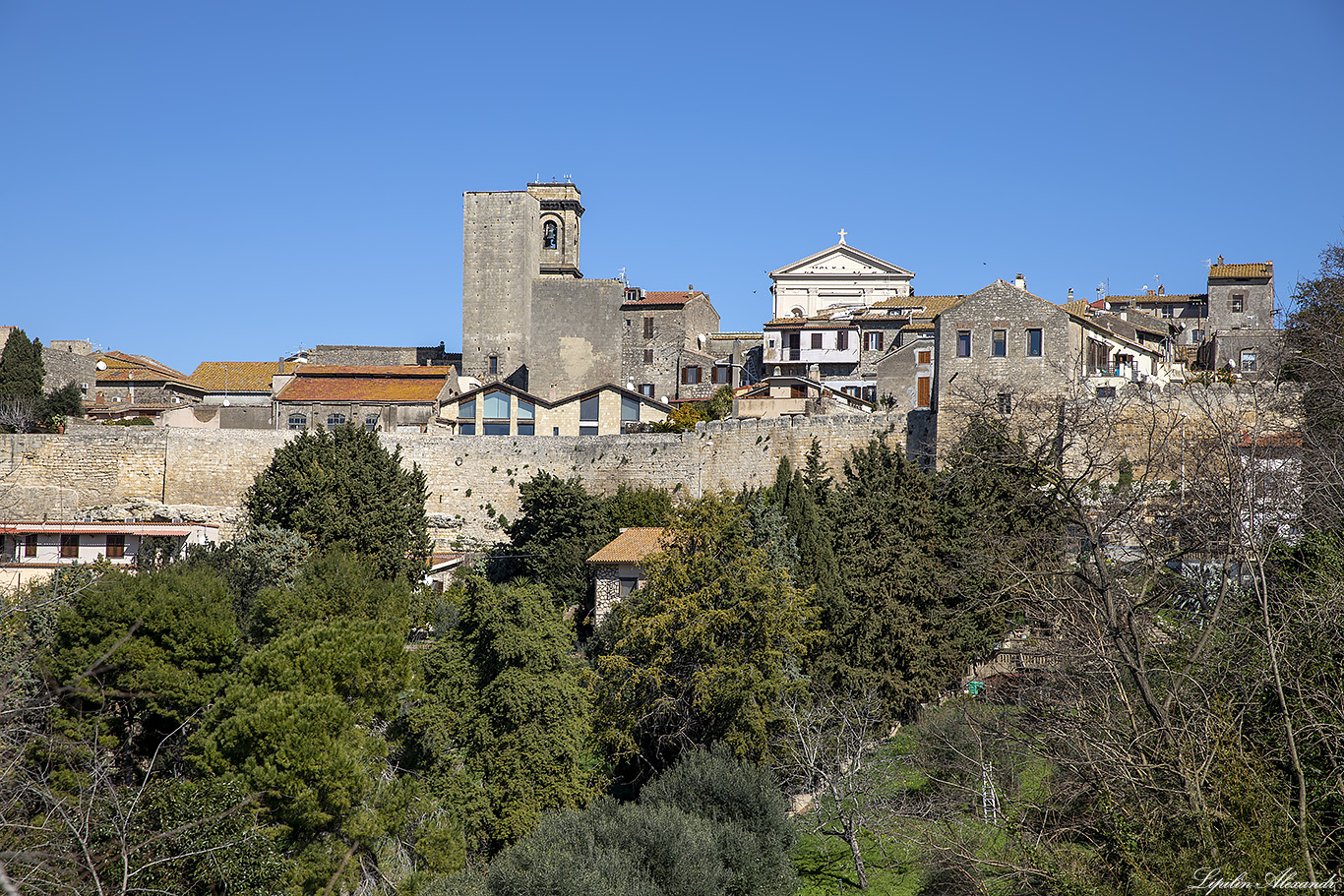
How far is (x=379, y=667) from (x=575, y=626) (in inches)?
369

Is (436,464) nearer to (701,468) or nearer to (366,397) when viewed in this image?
(366,397)

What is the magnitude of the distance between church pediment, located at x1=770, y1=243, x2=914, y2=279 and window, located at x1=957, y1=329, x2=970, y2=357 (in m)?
32.4

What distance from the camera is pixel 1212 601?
1769cm

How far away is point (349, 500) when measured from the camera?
3725 cm

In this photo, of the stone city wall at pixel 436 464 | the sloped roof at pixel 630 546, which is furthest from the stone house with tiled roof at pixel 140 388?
the sloped roof at pixel 630 546

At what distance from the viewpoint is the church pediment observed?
7051 centimetres

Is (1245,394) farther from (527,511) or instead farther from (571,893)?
(571,893)

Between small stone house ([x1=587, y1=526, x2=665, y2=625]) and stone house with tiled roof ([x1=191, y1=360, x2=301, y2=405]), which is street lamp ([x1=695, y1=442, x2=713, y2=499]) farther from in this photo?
stone house with tiled roof ([x1=191, y1=360, x2=301, y2=405])

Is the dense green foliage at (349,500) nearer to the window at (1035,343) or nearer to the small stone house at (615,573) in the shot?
the small stone house at (615,573)

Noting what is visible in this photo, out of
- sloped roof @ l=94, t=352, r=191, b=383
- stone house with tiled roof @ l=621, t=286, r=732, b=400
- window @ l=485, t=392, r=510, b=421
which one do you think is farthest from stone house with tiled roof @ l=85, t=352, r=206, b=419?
stone house with tiled roof @ l=621, t=286, r=732, b=400

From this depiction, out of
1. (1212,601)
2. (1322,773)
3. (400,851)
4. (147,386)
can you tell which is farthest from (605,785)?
(147,386)

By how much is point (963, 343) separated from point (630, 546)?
12.5m

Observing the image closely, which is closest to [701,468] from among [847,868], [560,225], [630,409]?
[630,409]

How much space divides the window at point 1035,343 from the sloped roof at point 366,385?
2429cm
